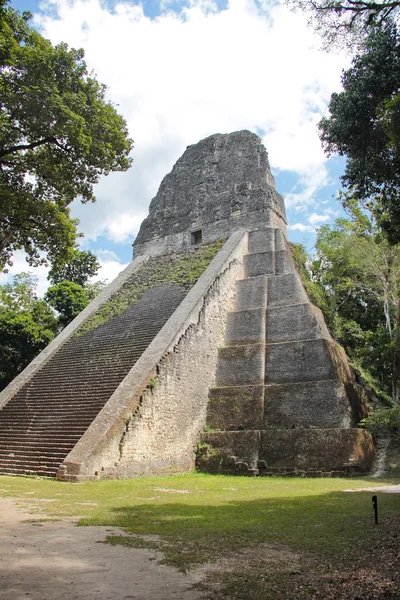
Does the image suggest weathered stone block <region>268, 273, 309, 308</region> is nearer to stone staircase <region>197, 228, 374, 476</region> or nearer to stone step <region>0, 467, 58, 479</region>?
stone staircase <region>197, 228, 374, 476</region>

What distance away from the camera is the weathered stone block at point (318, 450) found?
9.97 meters

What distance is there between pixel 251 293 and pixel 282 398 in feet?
15.3

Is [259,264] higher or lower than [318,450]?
higher

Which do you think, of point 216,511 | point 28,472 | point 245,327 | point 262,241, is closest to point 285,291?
point 245,327

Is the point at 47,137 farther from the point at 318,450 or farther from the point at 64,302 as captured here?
the point at 64,302

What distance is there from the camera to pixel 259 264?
1652 cm

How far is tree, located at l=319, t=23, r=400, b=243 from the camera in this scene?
7102mm

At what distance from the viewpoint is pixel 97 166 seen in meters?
8.81

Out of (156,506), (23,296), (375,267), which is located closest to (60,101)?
(156,506)

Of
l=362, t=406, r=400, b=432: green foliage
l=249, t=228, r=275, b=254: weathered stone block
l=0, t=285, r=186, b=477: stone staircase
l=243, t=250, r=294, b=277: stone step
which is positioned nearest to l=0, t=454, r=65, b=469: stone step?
l=0, t=285, r=186, b=477: stone staircase

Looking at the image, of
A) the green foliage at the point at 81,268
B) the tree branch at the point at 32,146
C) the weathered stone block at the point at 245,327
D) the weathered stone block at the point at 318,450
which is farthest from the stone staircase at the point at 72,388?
the green foliage at the point at 81,268

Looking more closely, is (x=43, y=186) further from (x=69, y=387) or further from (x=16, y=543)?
(x=16, y=543)

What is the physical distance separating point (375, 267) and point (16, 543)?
1436 cm

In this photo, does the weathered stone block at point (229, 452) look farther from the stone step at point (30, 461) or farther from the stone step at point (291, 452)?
the stone step at point (30, 461)
